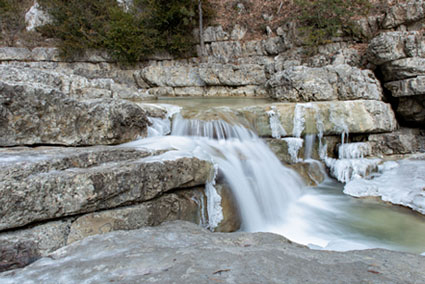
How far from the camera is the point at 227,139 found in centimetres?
525

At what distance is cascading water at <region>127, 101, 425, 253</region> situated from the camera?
11.2 ft

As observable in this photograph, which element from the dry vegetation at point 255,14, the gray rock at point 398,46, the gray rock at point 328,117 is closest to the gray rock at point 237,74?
the dry vegetation at point 255,14

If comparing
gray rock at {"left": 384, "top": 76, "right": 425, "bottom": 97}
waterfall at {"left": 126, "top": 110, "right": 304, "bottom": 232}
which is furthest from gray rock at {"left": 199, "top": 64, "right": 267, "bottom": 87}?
waterfall at {"left": 126, "top": 110, "right": 304, "bottom": 232}

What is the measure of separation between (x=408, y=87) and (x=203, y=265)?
28.4 ft

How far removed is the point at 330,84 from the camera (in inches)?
308

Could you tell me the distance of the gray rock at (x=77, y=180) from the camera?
81.9 inches

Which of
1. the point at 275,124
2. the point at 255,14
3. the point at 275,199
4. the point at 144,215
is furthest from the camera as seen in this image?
the point at 255,14

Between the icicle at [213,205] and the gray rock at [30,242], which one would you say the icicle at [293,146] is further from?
the gray rock at [30,242]

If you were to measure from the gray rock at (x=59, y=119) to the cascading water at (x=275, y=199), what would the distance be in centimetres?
46

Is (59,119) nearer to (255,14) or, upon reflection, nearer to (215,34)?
(215,34)

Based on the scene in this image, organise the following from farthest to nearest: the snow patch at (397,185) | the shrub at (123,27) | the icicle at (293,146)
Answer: the shrub at (123,27) → the icicle at (293,146) → the snow patch at (397,185)

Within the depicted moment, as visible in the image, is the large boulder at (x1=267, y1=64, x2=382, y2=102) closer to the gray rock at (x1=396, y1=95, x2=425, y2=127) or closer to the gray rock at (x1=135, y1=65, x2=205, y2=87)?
the gray rock at (x1=396, y1=95, x2=425, y2=127)

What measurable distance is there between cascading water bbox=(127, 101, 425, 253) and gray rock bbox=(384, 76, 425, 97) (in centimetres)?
424

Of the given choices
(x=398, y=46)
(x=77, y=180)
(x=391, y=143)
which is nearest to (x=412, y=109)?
(x=391, y=143)
